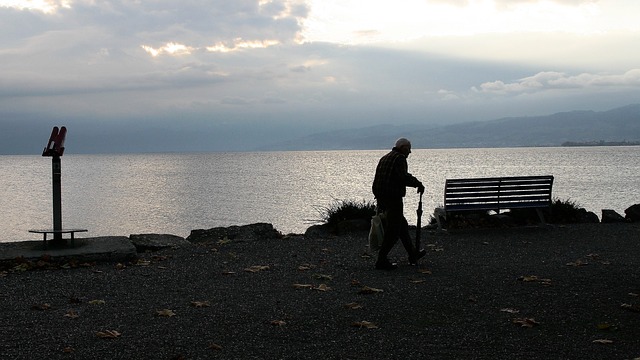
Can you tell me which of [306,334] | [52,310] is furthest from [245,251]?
[306,334]

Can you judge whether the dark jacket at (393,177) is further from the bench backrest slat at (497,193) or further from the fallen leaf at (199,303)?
the bench backrest slat at (497,193)

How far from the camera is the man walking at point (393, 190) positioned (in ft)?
30.5

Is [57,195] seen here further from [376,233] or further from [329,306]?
[329,306]

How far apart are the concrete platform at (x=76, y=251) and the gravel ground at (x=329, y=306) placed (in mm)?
238

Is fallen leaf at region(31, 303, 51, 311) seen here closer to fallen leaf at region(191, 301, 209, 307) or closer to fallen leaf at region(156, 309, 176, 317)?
fallen leaf at region(156, 309, 176, 317)

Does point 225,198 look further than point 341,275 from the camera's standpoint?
Yes

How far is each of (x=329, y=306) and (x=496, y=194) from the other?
771 cm

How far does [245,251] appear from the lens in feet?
37.4

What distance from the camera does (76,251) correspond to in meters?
10.6

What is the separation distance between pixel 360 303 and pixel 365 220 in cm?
659

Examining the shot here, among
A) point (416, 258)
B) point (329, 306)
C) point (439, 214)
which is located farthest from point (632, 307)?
point (439, 214)

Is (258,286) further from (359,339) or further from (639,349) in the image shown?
(639,349)

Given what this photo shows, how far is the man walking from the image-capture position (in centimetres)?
930

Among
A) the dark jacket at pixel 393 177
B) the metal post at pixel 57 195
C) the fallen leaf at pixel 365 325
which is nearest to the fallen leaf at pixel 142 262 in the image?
the metal post at pixel 57 195
